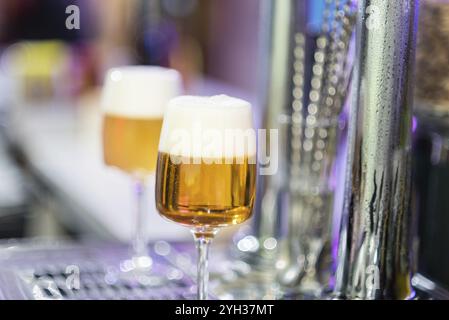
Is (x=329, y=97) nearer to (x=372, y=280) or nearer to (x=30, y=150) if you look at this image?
(x=372, y=280)

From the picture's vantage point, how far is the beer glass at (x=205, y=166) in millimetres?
920

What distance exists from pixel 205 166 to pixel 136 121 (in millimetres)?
427

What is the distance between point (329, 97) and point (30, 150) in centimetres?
205

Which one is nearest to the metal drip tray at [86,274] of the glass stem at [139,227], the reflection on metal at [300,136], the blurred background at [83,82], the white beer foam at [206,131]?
the glass stem at [139,227]

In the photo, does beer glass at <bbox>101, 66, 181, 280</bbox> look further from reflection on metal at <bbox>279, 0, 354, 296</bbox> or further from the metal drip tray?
reflection on metal at <bbox>279, 0, 354, 296</bbox>

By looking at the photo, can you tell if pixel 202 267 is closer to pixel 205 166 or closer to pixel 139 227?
pixel 205 166

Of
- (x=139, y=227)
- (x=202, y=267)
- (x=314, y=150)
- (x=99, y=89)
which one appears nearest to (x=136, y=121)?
(x=139, y=227)

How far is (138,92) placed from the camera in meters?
1.35

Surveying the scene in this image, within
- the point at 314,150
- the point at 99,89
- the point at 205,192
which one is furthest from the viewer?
the point at 99,89

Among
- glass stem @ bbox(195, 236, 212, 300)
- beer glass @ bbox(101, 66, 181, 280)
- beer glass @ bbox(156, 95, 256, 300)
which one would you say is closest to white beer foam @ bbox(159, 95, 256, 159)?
beer glass @ bbox(156, 95, 256, 300)

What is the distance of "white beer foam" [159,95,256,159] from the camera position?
929mm

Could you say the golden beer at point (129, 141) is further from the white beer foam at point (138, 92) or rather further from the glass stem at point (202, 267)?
the glass stem at point (202, 267)

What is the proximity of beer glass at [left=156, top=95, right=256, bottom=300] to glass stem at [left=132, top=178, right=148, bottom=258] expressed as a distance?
16.0 inches
